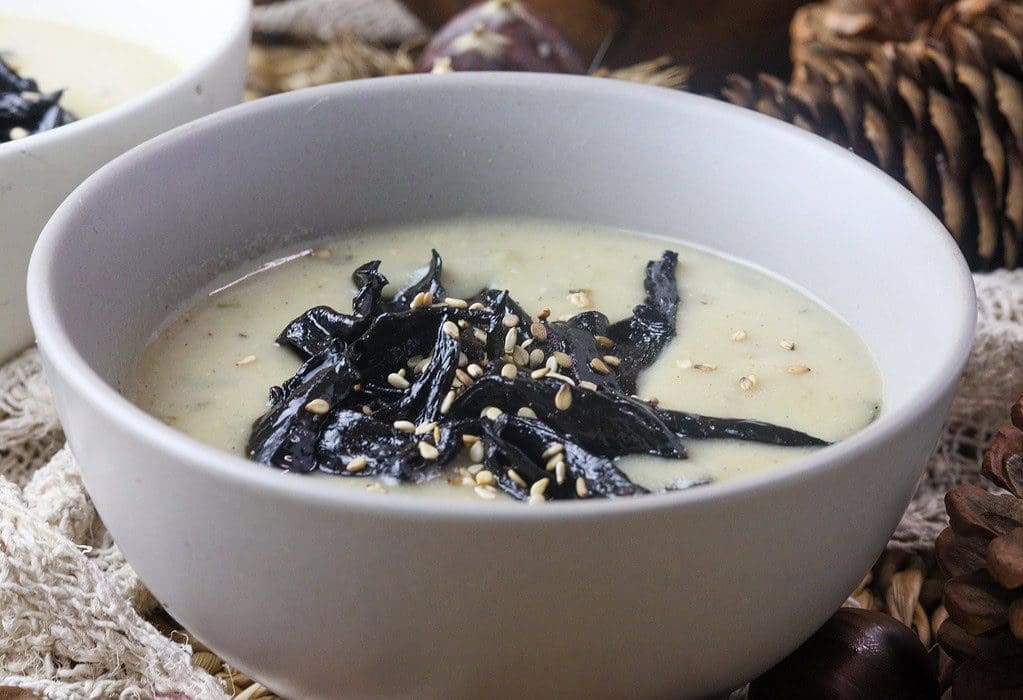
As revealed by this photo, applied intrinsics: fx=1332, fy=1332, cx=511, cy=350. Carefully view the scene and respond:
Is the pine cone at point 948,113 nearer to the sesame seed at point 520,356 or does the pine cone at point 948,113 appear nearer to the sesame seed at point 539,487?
the sesame seed at point 520,356

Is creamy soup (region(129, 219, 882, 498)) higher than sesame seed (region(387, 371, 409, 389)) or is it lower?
lower

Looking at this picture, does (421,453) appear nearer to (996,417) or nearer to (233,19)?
(996,417)

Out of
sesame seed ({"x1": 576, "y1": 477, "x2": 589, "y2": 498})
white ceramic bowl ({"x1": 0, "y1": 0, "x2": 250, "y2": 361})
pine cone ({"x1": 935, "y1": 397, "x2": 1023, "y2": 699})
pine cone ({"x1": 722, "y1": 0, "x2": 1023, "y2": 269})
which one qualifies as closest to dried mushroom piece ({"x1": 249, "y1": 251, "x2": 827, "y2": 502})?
sesame seed ({"x1": 576, "y1": 477, "x2": 589, "y2": 498})

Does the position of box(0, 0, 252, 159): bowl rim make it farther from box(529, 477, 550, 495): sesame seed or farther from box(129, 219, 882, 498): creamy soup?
box(529, 477, 550, 495): sesame seed

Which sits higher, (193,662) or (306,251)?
(306,251)

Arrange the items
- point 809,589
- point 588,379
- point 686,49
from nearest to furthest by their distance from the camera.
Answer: point 809,589, point 588,379, point 686,49

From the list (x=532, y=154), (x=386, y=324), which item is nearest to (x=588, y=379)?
(x=386, y=324)

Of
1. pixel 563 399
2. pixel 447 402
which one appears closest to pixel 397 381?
pixel 447 402
